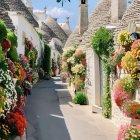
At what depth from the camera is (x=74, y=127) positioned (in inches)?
683

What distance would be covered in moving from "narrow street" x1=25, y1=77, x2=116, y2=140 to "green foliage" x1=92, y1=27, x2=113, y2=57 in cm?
276

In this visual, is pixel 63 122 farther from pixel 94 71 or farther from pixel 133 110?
pixel 133 110

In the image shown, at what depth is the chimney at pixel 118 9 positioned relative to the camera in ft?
67.5

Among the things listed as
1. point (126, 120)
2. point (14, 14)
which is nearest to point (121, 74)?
point (126, 120)

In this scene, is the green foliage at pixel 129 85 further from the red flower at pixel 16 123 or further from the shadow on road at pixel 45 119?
the red flower at pixel 16 123

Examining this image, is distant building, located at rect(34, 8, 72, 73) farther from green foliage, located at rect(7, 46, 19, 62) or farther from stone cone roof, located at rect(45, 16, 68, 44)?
green foliage, located at rect(7, 46, 19, 62)

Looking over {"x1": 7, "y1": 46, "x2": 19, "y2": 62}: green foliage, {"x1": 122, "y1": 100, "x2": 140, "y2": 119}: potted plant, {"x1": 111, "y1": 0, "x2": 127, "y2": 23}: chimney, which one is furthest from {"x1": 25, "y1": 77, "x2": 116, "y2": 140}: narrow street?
{"x1": 111, "y1": 0, "x2": 127, "y2": 23}: chimney

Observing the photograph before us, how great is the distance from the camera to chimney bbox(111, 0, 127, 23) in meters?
20.6

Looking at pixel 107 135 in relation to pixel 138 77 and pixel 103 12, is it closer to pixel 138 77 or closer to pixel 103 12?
pixel 138 77

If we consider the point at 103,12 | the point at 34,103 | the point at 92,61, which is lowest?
the point at 34,103

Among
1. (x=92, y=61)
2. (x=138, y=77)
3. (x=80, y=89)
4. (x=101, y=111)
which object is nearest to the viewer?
(x=138, y=77)

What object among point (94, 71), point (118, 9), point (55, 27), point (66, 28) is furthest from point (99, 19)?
point (66, 28)

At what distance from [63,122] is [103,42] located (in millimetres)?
3776

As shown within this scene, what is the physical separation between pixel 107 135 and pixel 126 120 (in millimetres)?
806
